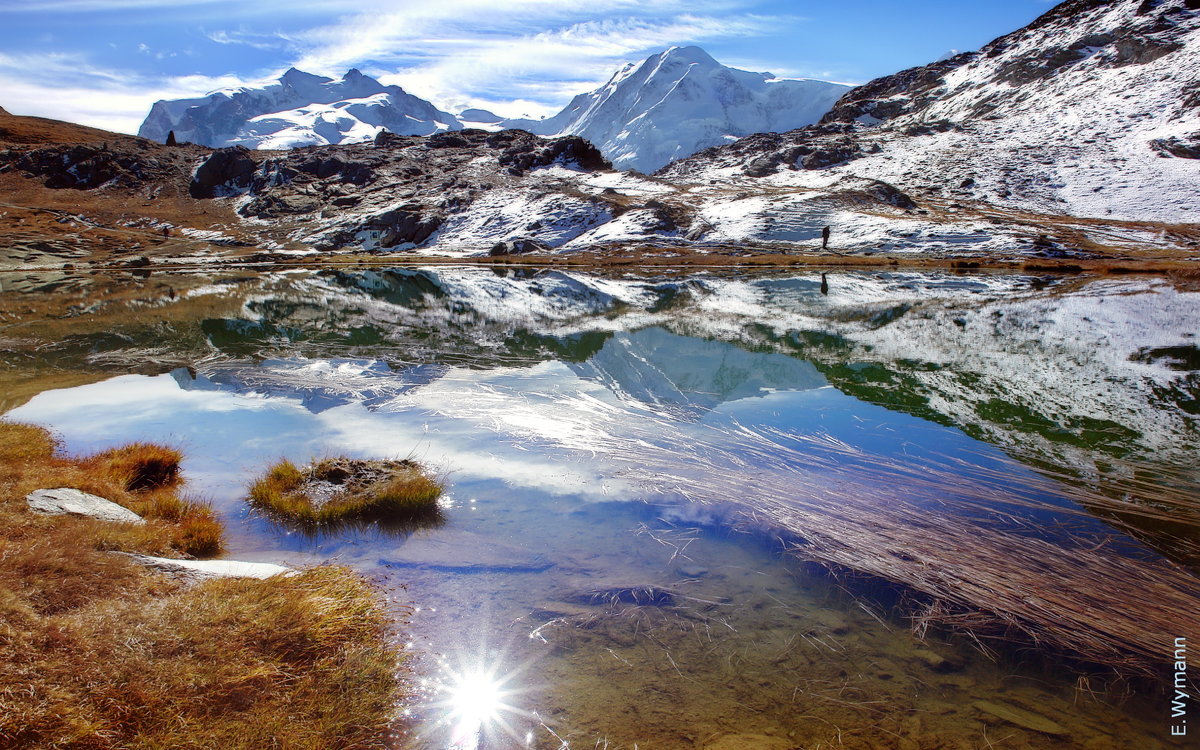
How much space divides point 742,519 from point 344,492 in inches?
239

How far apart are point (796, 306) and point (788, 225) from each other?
49.7m

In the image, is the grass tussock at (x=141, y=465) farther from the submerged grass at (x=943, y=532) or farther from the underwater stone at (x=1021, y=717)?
the underwater stone at (x=1021, y=717)

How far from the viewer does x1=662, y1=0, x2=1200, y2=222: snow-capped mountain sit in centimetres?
8794

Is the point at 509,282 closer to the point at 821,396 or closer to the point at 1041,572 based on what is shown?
the point at 821,396

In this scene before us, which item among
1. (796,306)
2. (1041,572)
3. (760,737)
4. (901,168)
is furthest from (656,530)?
(901,168)

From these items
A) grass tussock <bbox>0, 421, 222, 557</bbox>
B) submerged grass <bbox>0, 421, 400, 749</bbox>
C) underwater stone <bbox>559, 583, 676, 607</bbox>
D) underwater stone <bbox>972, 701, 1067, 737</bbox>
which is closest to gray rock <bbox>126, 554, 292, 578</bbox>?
submerged grass <bbox>0, 421, 400, 749</bbox>

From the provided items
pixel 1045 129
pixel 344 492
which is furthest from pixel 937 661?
pixel 1045 129

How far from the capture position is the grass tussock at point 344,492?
8.97 m

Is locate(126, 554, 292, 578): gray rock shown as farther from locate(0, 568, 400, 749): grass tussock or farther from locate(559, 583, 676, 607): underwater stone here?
locate(559, 583, 676, 607): underwater stone

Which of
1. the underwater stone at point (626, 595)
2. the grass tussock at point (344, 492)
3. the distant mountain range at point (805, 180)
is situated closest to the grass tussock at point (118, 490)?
the grass tussock at point (344, 492)

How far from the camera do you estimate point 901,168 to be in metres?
114

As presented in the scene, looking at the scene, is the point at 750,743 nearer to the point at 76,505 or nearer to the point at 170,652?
the point at 170,652

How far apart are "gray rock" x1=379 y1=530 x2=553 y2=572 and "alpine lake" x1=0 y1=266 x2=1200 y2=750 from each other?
0.04m

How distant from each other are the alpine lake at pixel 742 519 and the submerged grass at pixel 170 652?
59 cm
